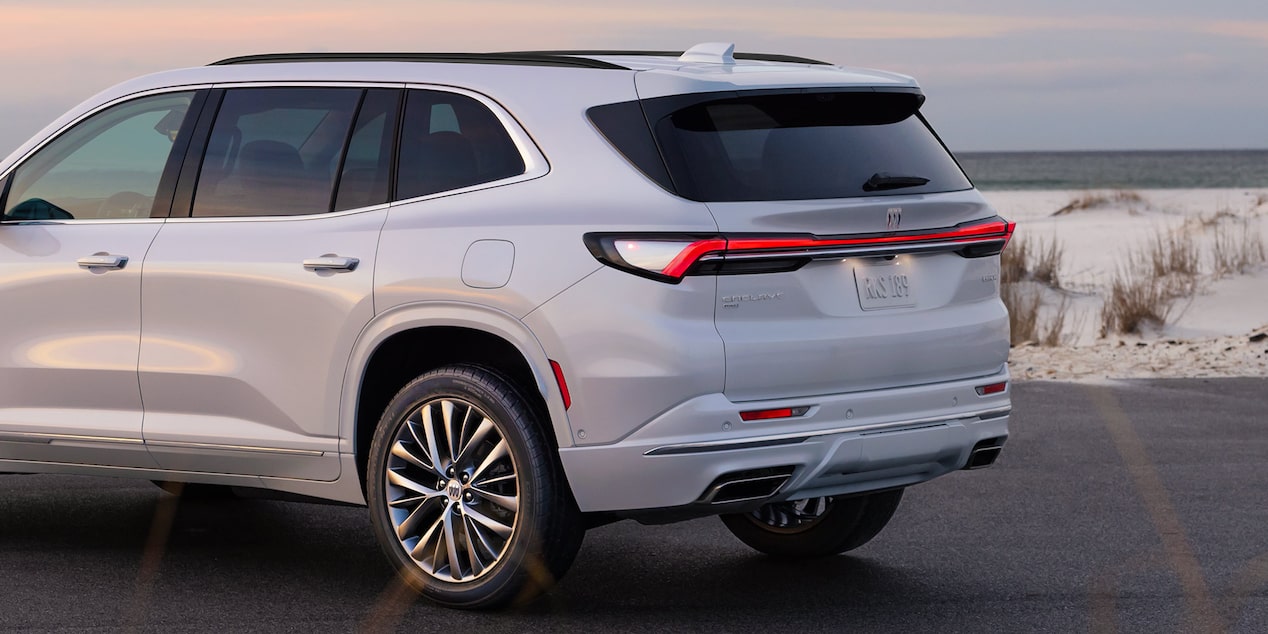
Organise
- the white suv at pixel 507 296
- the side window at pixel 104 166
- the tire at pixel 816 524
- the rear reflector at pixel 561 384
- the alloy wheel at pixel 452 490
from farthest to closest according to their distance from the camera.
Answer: the tire at pixel 816 524 < the side window at pixel 104 166 < the alloy wheel at pixel 452 490 < the rear reflector at pixel 561 384 < the white suv at pixel 507 296

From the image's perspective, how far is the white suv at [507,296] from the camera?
209 inches

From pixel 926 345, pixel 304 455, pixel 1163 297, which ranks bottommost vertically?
pixel 1163 297

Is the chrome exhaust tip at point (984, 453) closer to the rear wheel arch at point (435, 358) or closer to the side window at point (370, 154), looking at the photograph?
the rear wheel arch at point (435, 358)

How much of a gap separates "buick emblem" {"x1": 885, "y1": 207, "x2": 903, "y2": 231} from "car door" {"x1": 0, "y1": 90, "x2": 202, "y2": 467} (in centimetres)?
275

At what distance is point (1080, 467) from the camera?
9039mm

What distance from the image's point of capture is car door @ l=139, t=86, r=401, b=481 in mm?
5977

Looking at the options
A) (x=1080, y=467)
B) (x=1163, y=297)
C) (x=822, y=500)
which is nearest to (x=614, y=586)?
(x=822, y=500)

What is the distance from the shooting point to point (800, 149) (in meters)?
5.61

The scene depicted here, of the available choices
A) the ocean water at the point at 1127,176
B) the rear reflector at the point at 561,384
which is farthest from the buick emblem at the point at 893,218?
the ocean water at the point at 1127,176

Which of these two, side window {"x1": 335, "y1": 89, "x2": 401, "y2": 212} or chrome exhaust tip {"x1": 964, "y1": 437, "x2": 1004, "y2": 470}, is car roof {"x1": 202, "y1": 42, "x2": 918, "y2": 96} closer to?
side window {"x1": 335, "y1": 89, "x2": 401, "y2": 212}

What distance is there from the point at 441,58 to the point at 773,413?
6.23ft

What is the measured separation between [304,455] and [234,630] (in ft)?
2.39

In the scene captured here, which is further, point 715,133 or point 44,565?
point 44,565

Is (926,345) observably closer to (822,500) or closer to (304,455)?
(822,500)
